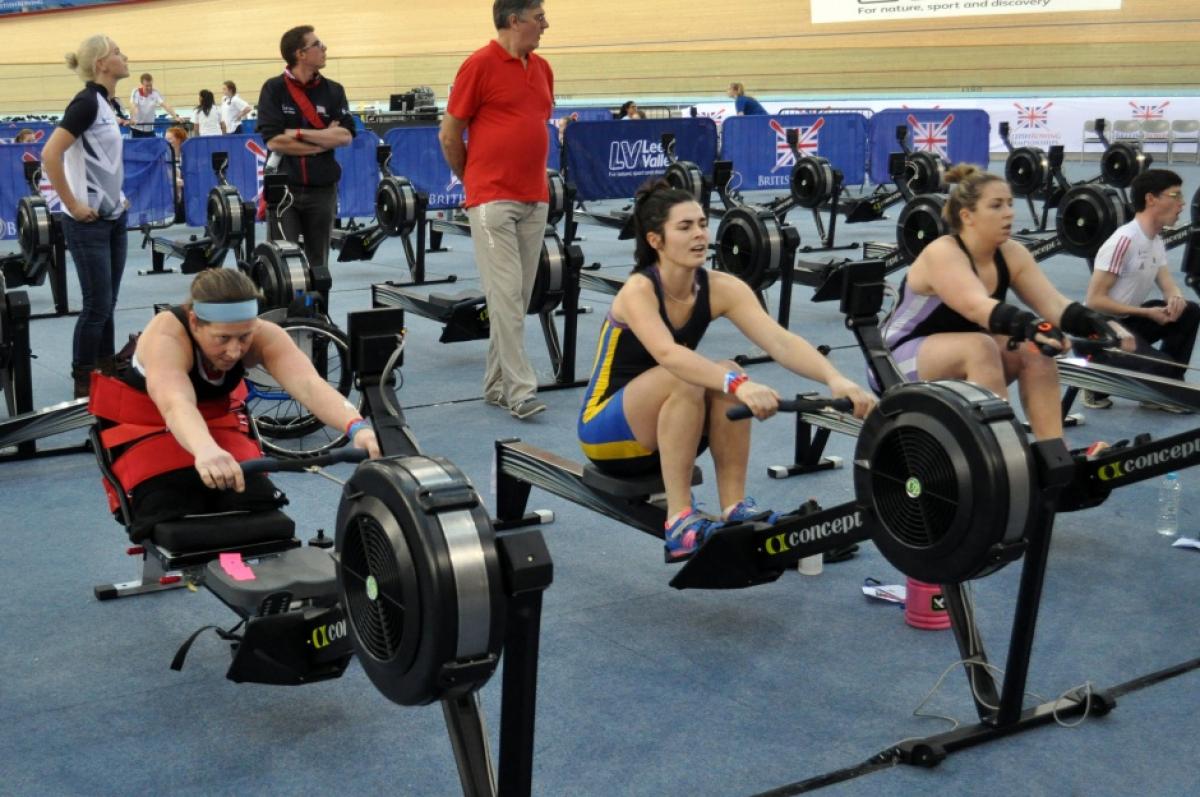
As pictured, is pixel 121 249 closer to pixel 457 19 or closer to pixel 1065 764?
pixel 1065 764

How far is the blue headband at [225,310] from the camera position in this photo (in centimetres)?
302

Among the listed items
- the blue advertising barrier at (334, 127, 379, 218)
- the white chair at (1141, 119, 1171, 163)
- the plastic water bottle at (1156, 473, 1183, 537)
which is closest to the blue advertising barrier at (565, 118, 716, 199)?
the blue advertising barrier at (334, 127, 379, 218)

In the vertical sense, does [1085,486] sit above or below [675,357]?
below

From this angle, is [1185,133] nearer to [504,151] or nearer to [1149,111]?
[1149,111]

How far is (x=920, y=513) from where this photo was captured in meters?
2.77

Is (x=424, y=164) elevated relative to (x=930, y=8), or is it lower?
lower

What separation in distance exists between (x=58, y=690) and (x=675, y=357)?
1.55m

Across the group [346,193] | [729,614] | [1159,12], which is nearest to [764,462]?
[729,614]

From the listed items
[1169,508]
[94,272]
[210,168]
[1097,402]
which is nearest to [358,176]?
[210,168]

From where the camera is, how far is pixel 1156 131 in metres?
15.7

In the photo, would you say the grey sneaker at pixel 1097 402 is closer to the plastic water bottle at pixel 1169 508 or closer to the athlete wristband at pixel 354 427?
the plastic water bottle at pixel 1169 508

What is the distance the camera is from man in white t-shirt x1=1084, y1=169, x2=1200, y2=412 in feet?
16.8

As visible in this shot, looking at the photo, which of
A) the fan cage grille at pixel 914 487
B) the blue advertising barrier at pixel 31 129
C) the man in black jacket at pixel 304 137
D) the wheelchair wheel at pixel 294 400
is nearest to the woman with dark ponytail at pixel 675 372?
the fan cage grille at pixel 914 487

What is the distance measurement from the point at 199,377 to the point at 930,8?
1676cm
